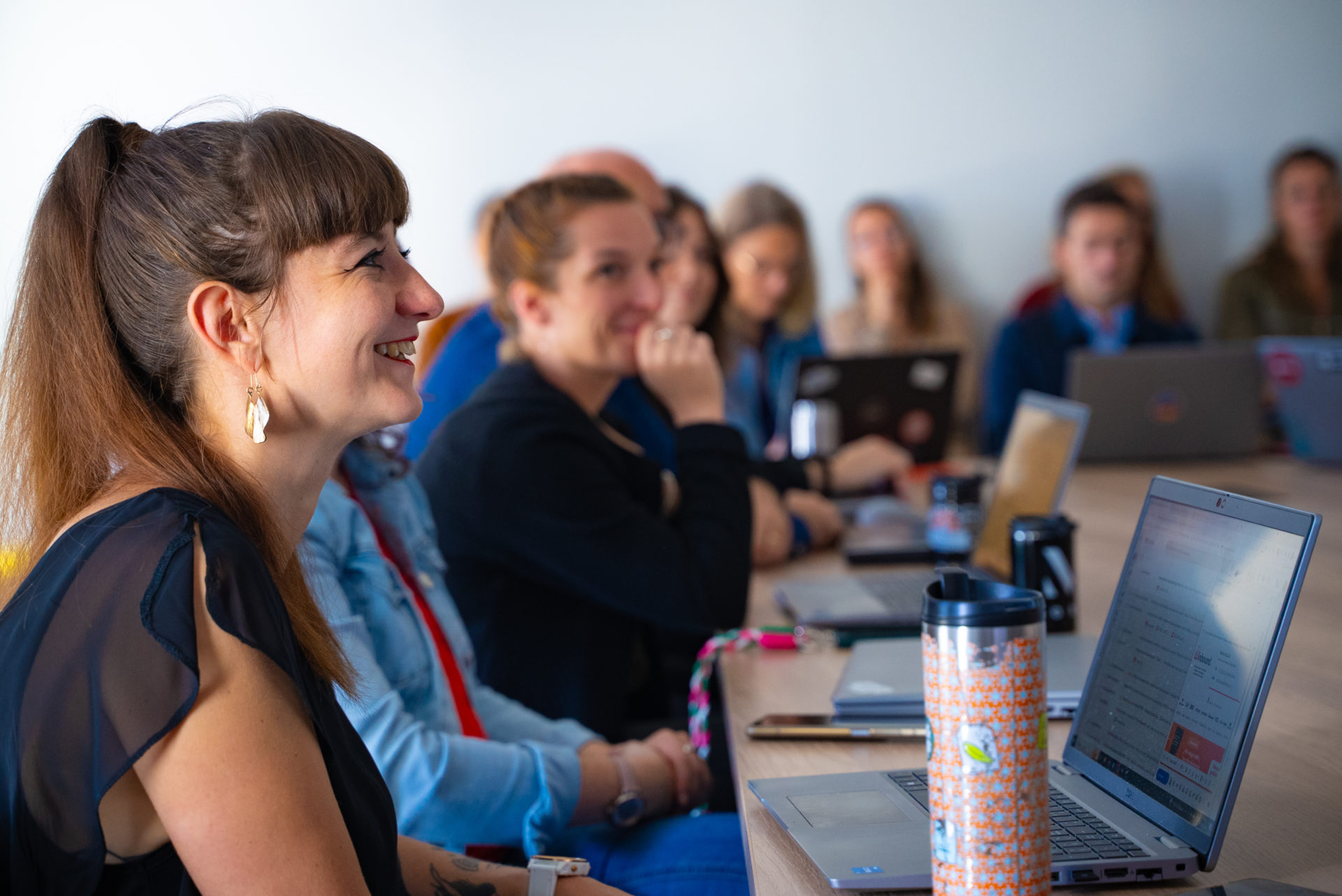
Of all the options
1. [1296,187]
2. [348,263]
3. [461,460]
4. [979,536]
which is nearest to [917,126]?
[1296,187]

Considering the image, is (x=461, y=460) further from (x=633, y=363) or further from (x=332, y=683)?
(x=332, y=683)

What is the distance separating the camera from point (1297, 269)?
14.9 feet

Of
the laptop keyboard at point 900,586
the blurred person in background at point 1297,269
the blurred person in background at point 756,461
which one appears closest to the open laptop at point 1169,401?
the blurred person in background at point 756,461

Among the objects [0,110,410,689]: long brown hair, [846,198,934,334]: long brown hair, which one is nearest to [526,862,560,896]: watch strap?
[0,110,410,689]: long brown hair

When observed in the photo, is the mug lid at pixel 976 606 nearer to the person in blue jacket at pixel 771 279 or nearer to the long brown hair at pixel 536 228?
the long brown hair at pixel 536 228

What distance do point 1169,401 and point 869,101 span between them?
7.53 ft

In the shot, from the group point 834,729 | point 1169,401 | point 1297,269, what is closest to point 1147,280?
point 1297,269

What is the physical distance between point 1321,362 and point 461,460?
1961 millimetres

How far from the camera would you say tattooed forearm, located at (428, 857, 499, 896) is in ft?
3.38

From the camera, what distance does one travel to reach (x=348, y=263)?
2.92ft

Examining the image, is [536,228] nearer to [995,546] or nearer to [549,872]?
[995,546]

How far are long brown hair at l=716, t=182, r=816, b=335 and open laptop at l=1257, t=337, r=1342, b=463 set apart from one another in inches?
72.7

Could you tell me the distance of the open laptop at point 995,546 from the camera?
1.51 meters

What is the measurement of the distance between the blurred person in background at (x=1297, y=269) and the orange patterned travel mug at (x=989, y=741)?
443 cm
